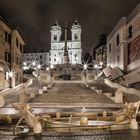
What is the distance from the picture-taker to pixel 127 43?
61.7 meters

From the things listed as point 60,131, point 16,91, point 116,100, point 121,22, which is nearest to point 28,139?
point 60,131

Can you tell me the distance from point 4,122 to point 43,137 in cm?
579

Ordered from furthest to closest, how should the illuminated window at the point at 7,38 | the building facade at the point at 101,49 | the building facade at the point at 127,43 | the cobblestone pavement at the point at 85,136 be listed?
the building facade at the point at 101,49, the illuminated window at the point at 7,38, the building facade at the point at 127,43, the cobblestone pavement at the point at 85,136

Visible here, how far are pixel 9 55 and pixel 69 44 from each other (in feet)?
324

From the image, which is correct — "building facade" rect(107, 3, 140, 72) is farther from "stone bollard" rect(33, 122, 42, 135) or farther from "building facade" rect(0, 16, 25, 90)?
"stone bollard" rect(33, 122, 42, 135)

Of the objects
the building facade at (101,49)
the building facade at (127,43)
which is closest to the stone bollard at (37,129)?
the building facade at (127,43)

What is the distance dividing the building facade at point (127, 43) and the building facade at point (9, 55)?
21.4m

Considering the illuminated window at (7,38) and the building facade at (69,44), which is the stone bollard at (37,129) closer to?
the illuminated window at (7,38)

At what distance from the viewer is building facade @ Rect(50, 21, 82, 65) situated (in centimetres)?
15427

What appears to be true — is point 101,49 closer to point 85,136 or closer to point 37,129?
point 37,129

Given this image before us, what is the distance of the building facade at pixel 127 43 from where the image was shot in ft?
178

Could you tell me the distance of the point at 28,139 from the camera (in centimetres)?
1540

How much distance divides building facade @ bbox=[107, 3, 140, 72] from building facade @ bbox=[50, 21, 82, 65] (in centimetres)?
7986

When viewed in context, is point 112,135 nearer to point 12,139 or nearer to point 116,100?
point 12,139
